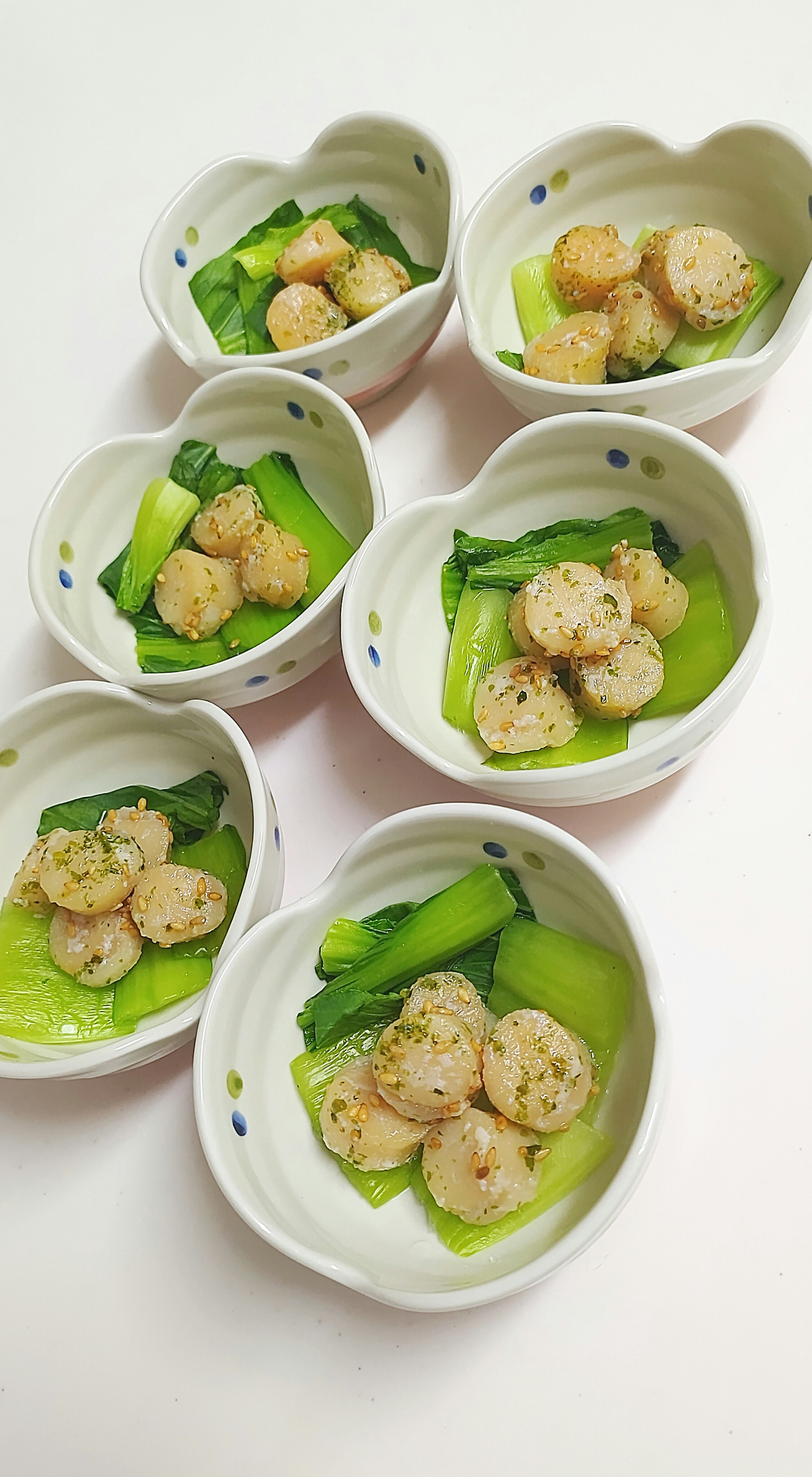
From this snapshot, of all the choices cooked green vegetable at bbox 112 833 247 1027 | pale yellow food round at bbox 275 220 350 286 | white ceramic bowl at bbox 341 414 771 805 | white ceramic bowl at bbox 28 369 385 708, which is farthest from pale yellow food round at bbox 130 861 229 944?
pale yellow food round at bbox 275 220 350 286

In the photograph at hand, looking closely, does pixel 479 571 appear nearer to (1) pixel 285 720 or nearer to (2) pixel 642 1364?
(1) pixel 285 720

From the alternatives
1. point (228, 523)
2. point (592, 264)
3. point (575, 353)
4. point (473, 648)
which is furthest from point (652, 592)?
point (228, 523)

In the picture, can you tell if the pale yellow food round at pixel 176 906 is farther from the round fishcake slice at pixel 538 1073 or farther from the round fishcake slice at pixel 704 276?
the round fishcake slice at pixel 704 276

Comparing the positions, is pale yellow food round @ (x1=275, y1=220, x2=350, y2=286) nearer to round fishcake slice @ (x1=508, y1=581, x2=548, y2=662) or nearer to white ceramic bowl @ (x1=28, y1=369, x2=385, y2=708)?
white ceramic bowl @ (x1=28, y1=369, x2=385, y2=708)

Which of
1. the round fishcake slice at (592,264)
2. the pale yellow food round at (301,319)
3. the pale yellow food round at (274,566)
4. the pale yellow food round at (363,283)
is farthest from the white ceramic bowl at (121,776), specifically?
the round fishcake slice at (592,264)

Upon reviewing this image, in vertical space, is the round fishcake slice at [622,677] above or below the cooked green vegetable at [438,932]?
above
